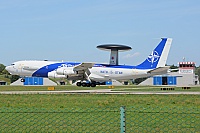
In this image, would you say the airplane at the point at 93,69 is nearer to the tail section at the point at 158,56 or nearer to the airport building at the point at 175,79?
the tail section at the point at 158,56

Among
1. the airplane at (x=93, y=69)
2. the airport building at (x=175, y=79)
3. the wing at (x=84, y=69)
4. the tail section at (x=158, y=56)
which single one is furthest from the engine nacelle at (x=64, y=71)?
the airport building at (x=175, y=79)

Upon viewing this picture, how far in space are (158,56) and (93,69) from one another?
1202 cm

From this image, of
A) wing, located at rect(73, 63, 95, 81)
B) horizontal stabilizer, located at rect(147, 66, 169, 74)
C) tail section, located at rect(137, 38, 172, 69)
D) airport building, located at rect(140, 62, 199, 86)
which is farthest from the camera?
airport building, located at rect(140, 62, 199, 86)

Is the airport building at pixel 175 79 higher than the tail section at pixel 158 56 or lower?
lower

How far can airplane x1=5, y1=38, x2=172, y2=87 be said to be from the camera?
70125 mm

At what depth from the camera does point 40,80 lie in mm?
117062

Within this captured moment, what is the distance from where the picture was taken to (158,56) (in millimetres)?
76312

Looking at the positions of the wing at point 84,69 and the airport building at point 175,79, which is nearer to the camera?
the wing at point 84,69

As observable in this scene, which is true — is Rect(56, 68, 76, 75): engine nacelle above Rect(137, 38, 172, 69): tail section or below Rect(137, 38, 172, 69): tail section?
below

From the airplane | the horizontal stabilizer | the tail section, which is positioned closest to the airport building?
the tail section

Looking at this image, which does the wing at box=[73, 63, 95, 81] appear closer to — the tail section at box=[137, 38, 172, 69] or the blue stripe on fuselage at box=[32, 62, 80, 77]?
the blue stripe on fuselage at box=[32, 62, 80, 77]

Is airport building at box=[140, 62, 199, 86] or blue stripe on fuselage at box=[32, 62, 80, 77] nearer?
blue stripe on fuselage at box=[32, 62, 80, 77]

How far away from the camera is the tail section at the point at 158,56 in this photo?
75.8 m

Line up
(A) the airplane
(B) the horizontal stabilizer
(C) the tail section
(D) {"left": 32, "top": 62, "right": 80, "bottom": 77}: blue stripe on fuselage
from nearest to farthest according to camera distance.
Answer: (B) the horizontal stabilizer < (A) the airplane < (D) {"left": 32, "top": 62, "right": 80, "bottom": 77}: blue stripe on fuselage < (C) the tail section
